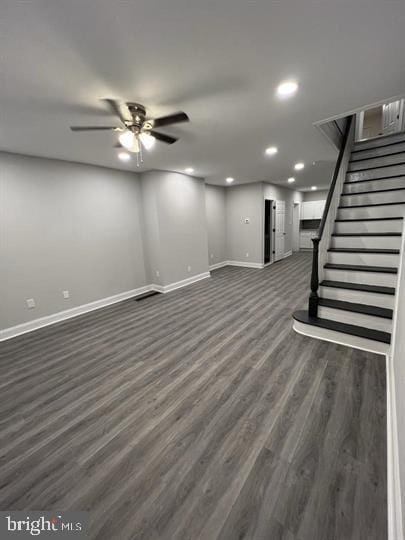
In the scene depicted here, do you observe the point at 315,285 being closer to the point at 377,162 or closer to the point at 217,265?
the point at 377,162

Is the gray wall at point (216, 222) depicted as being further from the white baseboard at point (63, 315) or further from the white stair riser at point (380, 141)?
the white stair riser at point (380, 141)

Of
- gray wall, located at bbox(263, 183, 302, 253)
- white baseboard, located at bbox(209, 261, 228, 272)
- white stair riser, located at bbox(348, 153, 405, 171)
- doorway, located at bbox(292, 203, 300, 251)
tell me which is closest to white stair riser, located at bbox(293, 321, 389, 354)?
white stair riser, located at bbox(348, 153, 405, 171)

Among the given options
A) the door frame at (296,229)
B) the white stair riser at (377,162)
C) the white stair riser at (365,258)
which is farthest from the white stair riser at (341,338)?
the door frame at (296,229)

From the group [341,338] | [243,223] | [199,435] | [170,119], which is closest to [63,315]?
[199,435]

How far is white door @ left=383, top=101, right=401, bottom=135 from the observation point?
5.09m

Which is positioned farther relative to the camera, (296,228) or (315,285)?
(296,228)

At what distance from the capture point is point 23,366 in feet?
8.07

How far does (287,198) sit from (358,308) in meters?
6.38

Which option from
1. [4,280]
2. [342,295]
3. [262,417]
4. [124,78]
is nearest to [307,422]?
[262,417]

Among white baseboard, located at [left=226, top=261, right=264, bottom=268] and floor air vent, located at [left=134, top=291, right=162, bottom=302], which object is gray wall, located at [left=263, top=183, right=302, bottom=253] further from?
floor air vent, located at [left=134, top=291, right=162, bottom=302]

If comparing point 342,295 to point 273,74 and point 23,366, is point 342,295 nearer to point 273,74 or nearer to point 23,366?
point 273,74

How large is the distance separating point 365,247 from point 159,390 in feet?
10.6

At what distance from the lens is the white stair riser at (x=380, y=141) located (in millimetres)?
3908

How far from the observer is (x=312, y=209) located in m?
8.94
